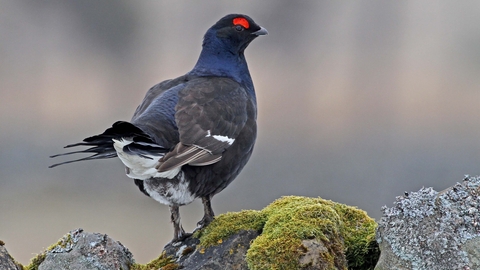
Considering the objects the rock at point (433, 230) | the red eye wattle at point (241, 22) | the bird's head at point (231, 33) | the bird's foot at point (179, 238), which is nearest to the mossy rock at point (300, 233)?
the bird's foot at point (179, 238)

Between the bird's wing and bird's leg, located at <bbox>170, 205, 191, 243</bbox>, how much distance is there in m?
0.75

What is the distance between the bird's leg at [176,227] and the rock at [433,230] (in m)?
2.11

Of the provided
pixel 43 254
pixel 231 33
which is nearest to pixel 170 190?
pixel 43 254

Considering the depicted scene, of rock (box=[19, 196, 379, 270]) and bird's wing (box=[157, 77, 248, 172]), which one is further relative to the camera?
bird's wing (box=[157, 77, 248, 172])

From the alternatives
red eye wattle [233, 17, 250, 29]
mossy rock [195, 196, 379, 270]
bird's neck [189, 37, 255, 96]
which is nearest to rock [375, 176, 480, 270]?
mossy rock [195, 196, 379, 270]

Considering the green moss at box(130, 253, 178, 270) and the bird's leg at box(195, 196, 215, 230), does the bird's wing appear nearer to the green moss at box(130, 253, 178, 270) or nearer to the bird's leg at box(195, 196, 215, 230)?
the bird's leg at box(195, 196, 215, 230)

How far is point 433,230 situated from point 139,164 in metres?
2.55

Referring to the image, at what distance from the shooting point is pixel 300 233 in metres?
3.73

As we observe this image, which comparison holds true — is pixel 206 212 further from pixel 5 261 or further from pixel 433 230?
pixel 433 230

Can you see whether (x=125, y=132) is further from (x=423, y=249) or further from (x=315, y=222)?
(x=423, y=249)

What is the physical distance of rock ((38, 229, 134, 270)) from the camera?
4.12 meters

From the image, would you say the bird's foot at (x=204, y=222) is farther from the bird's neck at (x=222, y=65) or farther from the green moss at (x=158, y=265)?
the bird's neck at (x=222, y=65)

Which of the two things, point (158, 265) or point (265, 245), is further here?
point (158, 265)

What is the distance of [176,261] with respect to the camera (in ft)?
14.4
